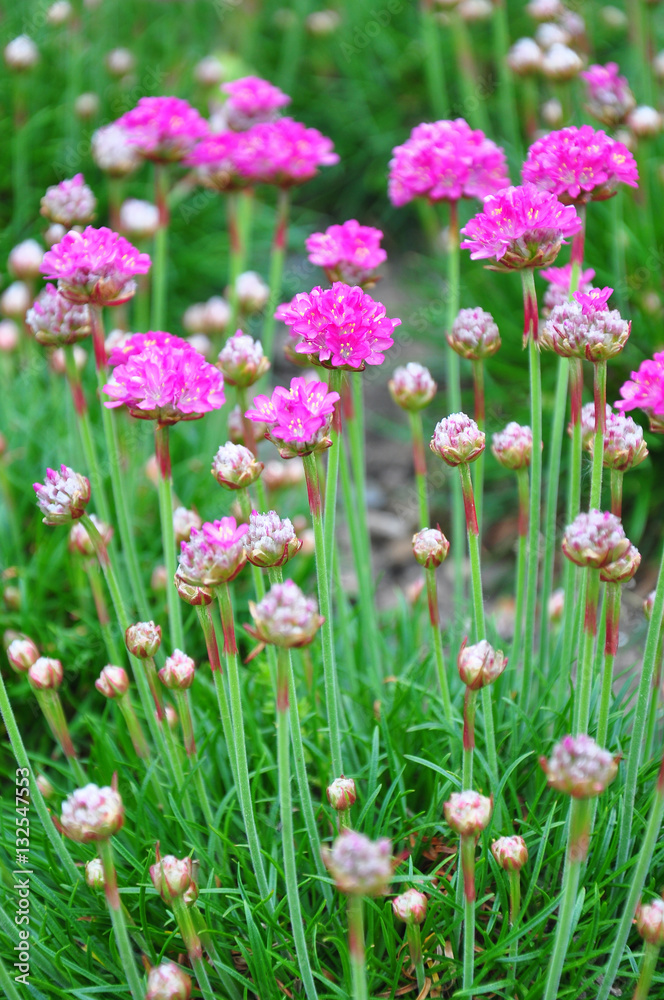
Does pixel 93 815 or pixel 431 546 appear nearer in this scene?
pixel 93 815

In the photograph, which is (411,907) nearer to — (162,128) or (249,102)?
(162,128)

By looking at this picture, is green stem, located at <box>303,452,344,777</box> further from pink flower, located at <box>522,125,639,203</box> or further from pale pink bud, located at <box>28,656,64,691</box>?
pink flower, located at <box>522,125,639,203</box>

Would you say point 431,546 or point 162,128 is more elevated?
point 162,128

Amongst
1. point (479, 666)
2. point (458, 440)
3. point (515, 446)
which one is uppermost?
point (458, 440)

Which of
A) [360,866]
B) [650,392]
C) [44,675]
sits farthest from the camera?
[44,675]

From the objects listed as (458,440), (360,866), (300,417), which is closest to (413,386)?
(458,440)

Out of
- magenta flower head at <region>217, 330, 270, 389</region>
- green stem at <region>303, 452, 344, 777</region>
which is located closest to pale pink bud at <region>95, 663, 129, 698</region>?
green stem at <region>303, 452, 344, 777</region>
